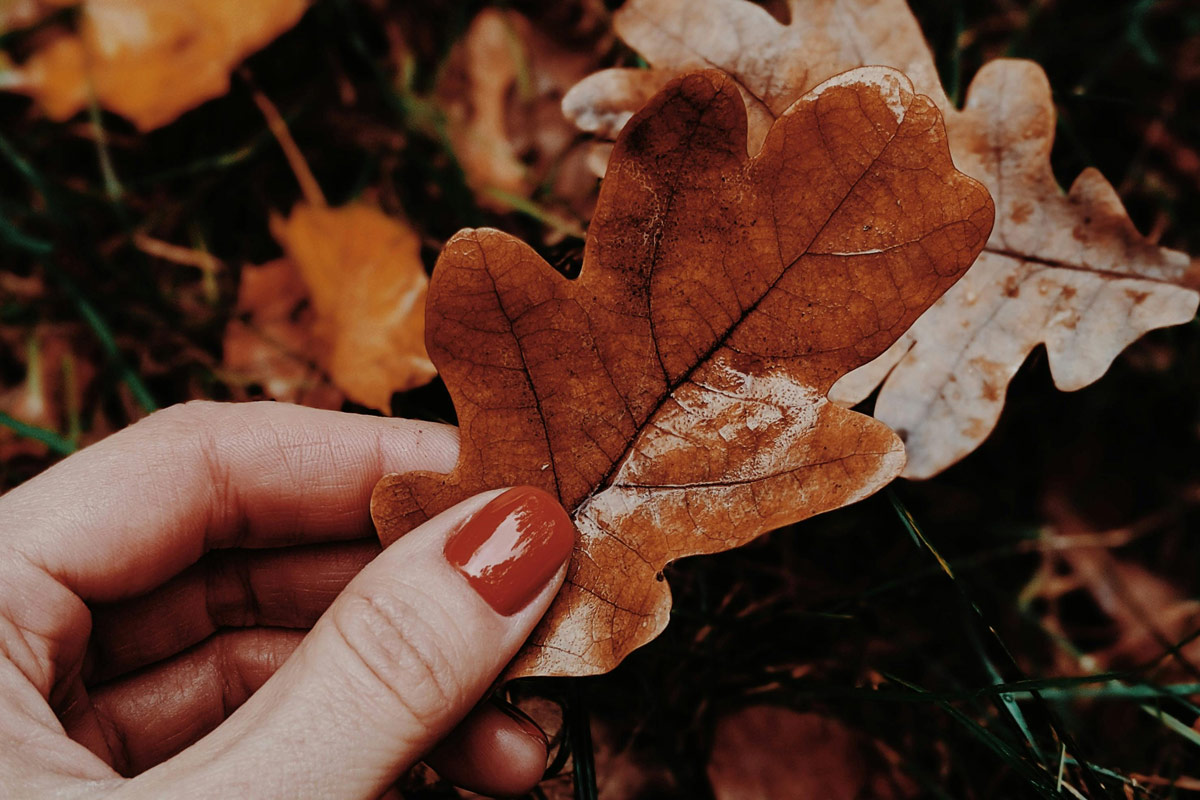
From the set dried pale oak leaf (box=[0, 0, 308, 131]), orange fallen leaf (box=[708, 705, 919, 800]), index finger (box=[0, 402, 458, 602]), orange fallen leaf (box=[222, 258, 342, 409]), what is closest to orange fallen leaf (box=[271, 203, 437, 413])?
orange fallen leaf (box=[222, 258, 342, 409])

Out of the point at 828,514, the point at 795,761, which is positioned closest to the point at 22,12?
the point at 828,514

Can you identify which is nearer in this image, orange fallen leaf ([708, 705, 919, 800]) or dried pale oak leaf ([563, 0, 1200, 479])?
dried pale oak leaf ([563, 0, 1200, 479])

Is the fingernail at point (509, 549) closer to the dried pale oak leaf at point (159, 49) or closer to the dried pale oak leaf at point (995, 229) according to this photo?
the dried pale oak leaf at point (995, 229)

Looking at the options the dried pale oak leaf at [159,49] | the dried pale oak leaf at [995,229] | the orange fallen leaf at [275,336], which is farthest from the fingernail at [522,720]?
the dried pale oak leaf at [159,49]

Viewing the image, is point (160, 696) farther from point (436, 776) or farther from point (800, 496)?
point (800, 496)

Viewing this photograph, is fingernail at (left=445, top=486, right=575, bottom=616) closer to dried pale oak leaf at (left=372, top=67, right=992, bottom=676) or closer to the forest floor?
dried pale oak leaf at (left=372, top=67, right=992, bottom=676)

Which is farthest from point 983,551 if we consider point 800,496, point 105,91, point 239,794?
point 105,91
